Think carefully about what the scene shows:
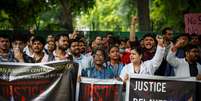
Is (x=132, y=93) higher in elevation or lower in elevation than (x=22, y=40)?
lower

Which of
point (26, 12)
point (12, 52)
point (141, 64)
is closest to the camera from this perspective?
point (141, 64)

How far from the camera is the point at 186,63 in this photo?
10633 mm

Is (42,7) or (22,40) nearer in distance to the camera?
(22,40)

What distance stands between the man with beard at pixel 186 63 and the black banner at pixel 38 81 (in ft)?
5.85

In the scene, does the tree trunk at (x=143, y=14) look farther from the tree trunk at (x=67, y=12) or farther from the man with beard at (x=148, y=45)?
the man with beard at (x=148, y=45)

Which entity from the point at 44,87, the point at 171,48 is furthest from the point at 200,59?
the point at 44,87

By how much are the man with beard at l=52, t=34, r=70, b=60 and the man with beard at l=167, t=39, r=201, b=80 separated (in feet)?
6.54

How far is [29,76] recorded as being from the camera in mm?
11062

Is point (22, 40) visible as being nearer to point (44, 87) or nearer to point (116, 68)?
point (44, 87)

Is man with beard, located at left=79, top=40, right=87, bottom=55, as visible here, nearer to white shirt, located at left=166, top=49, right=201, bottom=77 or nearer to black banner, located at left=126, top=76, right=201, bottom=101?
black banner, located at left=126, top=76, right=201, bottom=101

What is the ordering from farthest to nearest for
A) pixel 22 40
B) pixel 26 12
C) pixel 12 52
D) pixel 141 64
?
pixel 26 12, pixel 22 40, pixel 12 52, pixel 141 64

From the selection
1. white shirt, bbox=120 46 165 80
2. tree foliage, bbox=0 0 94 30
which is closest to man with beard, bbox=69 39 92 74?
white shirt, bbox=120 46 165 80

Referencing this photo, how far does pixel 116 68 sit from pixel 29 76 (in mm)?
1616

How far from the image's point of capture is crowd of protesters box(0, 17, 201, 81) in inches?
417
